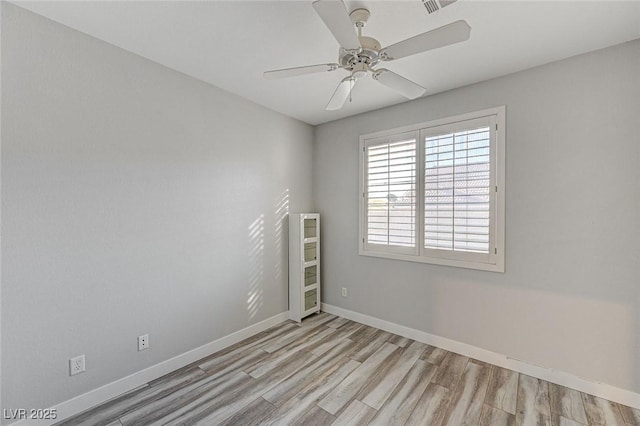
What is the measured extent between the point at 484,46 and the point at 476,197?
1245 mm

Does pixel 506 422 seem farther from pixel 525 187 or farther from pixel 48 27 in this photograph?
pixel 48 27

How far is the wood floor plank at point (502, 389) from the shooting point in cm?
203

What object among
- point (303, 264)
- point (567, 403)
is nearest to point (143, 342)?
point (303, 264)

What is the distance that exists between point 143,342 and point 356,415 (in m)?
1.74

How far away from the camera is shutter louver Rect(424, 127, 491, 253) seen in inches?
102

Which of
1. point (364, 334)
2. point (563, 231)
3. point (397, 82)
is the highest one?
point (397, 82)

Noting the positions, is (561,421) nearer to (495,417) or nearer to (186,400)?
(495,417)

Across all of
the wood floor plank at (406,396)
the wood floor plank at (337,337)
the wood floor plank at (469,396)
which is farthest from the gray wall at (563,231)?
the wood floor plank at (337,337)

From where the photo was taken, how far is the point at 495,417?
1.91 metres

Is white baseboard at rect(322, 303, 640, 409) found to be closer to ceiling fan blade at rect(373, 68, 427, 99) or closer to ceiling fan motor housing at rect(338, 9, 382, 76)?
ceiling fan blade at rect(373, 68, 427, 99)

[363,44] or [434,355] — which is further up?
[363,44]

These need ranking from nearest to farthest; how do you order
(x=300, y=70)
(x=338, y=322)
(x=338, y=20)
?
(x=338, y=20) < (x=300, y=70) < (x=338, y=322)

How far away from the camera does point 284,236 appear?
3.56m

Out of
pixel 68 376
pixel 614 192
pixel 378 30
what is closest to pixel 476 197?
pixel 614 192
